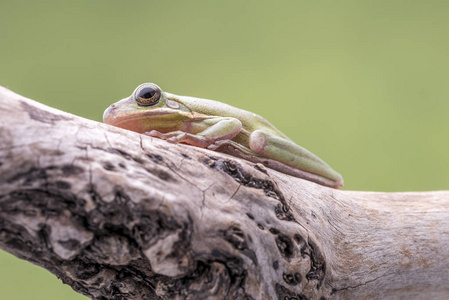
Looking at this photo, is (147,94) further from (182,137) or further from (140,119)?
(182,137)

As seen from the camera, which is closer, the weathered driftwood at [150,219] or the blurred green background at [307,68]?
the weathered driftwood at [150,219]

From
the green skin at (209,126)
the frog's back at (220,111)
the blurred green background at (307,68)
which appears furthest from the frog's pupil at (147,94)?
the blurred green background at (307,68)

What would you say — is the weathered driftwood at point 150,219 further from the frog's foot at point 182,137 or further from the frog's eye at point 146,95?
the frog's eye at point 146,95

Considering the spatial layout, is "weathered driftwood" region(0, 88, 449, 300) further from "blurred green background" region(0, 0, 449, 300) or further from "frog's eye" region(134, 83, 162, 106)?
"blurred green background" region(0, 0, 449, 300)

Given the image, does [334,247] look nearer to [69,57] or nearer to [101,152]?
[101,152]

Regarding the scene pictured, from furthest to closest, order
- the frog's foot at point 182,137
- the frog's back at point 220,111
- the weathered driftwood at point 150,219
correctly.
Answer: the frog's back at point 220,111 → the frog's foot at point 182,137 → the weathered driftwood at point 150,219

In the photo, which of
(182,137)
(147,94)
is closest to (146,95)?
(147,94)

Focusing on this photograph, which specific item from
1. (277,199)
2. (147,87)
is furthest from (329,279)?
(147,87)

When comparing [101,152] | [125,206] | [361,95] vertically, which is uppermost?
[361,95]
